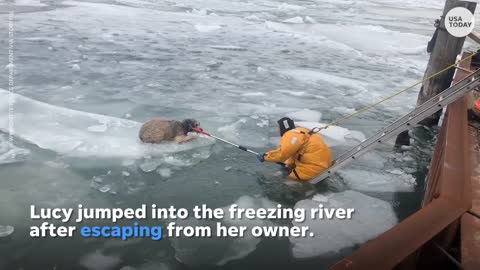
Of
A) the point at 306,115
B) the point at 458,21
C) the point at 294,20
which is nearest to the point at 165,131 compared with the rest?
the point at 306,115

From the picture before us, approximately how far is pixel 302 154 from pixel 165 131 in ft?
6.16

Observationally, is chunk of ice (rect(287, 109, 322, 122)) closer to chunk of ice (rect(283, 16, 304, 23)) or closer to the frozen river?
the frozen river

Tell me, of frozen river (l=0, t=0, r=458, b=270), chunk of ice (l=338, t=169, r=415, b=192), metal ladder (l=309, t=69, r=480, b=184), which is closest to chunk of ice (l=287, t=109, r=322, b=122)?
frozen river (l=0, t=0, r=458, b=270)

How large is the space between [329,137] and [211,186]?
233 cm

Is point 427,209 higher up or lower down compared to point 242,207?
higher up

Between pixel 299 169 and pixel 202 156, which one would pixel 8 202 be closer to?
pixel 202 156

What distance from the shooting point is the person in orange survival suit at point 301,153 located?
4305 mm

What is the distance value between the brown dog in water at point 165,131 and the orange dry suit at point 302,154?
4.63 feet

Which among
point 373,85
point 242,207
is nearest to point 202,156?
point 242,207

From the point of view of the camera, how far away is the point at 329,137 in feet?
19.5

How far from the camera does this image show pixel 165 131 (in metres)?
5.26

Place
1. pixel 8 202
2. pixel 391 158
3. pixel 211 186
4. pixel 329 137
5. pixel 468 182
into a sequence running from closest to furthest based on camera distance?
pixel 468 182, pixel 8 202, pixel 211 186, pixel 391 158, pixel 329 137

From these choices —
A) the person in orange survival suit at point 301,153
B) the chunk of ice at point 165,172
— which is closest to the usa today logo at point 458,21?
the person in orange survival suit at point 301,153

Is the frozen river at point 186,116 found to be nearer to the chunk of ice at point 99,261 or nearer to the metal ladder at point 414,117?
the chunk of ice at point 99,261
